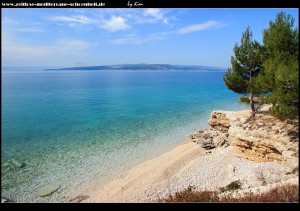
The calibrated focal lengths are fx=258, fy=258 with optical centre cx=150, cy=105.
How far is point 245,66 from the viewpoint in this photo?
2281 centimetres

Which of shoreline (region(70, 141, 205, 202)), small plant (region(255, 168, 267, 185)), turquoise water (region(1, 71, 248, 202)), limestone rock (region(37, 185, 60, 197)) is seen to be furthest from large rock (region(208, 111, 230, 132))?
limestone rock (region(37, 185, 60, 197))

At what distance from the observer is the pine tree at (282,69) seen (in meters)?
14.2

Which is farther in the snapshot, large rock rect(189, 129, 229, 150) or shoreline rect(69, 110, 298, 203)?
large rock rect(189, 129, 229, 150)

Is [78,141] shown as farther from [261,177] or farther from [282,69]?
[282,69]

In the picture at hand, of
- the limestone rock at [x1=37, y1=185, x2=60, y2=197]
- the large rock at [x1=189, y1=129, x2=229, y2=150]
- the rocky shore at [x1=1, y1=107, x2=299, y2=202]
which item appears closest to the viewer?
the rocky shore at [x1=1, y1=107, x2=299, y2=202]

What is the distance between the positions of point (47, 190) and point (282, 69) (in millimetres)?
20174

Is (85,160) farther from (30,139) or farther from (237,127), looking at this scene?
(237,127)

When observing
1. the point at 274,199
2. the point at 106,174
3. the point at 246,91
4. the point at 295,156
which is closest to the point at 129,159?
the point at 106,174

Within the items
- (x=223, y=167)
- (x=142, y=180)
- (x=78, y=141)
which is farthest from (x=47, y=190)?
(x=223, y=167)

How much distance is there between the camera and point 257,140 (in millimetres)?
19188

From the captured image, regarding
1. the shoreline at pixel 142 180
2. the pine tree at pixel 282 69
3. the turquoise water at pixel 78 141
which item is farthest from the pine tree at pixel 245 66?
the turquoise water at pixel 78 141

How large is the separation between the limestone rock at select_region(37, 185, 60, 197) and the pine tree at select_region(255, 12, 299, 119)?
18.4 meters

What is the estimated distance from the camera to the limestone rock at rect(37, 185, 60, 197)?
21.5 metres

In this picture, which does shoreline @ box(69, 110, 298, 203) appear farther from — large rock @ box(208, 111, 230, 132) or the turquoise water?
the turquoise water
